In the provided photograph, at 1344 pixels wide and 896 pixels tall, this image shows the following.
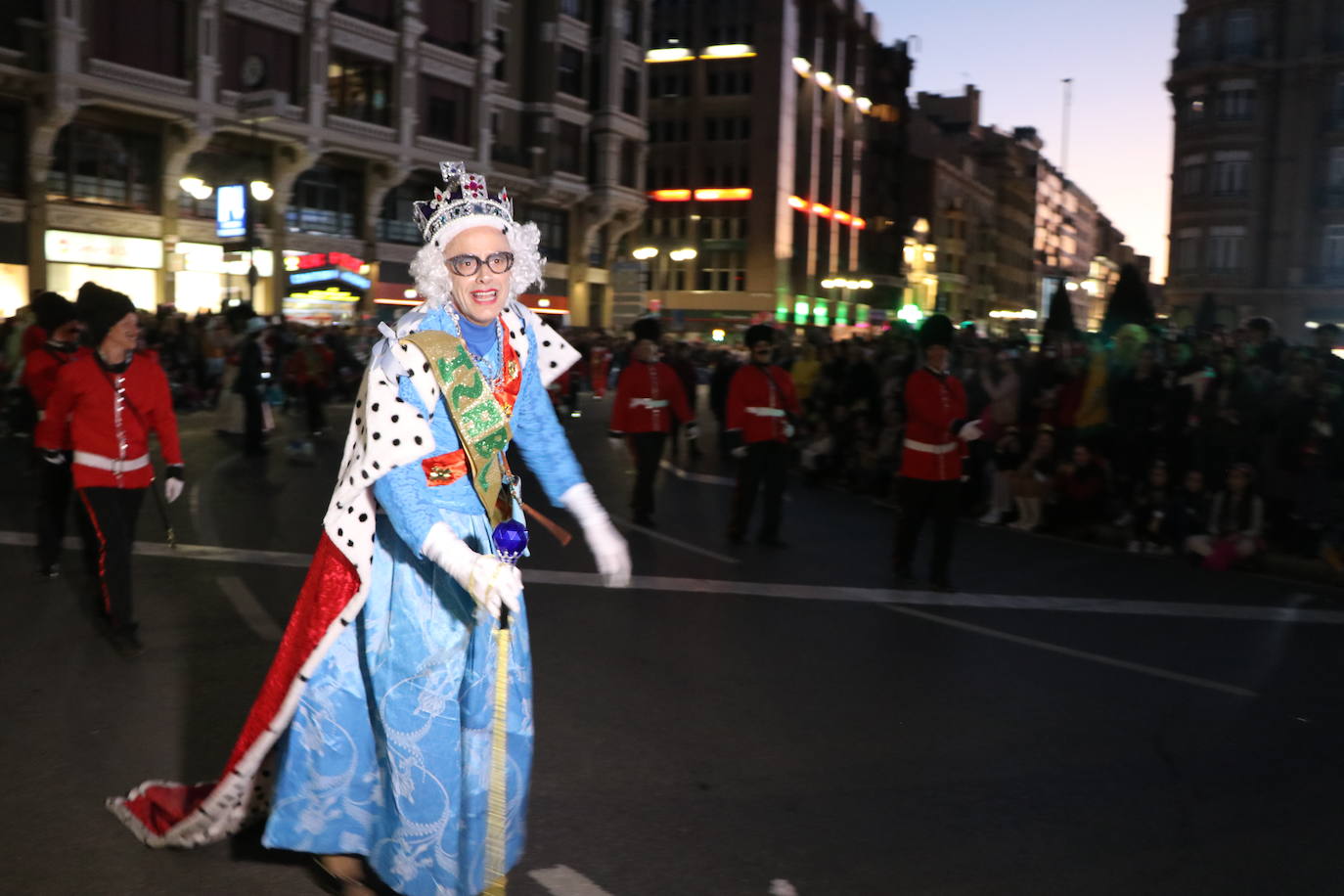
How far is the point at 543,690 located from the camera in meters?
5.87

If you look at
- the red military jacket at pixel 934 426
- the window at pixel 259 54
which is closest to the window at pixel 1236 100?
the window at pixel 259 54

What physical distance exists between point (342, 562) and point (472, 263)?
3.01 ft

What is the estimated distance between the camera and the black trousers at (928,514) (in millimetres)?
8914

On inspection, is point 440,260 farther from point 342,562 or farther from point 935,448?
point 935,448

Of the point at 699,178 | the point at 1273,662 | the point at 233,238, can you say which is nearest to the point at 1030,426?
the point at 1273,662

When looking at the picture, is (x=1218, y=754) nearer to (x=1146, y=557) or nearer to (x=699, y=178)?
(x=1146, y=557)

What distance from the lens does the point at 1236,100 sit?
45.8 m

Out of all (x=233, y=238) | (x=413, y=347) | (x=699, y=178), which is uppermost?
(x=699, y=178)

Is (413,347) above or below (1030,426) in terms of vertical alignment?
above

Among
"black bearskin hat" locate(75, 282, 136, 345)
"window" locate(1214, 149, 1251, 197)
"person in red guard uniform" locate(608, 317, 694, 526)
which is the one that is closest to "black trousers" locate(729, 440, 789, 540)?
"person in red guard uniform" locate(608, 317, 694, 526)

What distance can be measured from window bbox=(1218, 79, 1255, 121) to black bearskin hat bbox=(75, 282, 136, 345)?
4761cm

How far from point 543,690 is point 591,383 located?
2600 centimetres

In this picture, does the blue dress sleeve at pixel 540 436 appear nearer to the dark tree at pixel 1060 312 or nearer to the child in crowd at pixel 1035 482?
the child in crowd at pixel 1035 482

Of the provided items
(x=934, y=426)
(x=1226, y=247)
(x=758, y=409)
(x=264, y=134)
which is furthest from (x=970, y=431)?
(x=1226, y=247)
